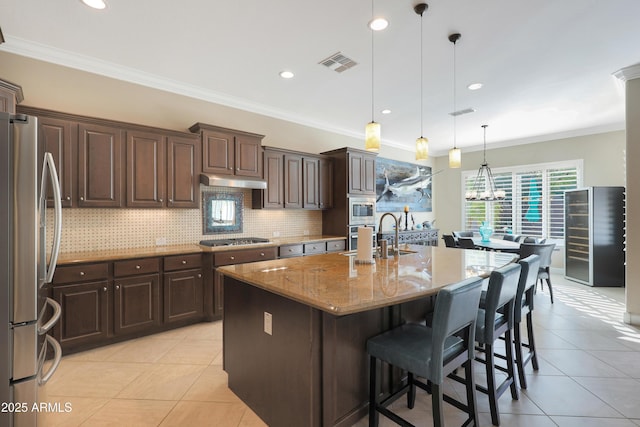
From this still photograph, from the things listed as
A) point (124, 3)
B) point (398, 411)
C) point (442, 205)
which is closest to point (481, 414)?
point (398, 411)

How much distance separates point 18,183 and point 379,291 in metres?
1.84

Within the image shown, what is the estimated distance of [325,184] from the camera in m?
5.33

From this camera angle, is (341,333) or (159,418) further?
(159,418)

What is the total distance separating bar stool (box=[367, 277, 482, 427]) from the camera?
1526 millimetres

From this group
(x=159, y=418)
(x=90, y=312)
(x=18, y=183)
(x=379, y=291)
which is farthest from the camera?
(x=90, y=312)

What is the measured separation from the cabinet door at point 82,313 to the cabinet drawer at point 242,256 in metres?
1.15

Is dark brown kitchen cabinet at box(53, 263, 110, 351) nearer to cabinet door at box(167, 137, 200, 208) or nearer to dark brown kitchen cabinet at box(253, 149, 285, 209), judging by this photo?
cabinet door at box(167, 137, 200, 208)

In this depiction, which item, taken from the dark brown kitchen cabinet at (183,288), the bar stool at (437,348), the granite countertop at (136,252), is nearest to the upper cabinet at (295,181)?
the granite countertop at (136,252)

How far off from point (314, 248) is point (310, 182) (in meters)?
1.15

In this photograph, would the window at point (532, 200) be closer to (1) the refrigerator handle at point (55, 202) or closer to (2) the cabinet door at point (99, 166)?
(2) the cabinet door at point (99, 166)

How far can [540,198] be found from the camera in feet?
22.4

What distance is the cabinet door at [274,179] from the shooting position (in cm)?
450

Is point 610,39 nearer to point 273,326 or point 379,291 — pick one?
point 379,291

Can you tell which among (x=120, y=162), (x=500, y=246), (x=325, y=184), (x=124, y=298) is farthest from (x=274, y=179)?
(x=500, y=246)
